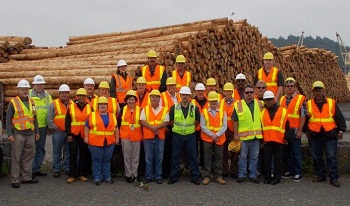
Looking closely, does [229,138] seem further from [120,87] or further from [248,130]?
[120,87]

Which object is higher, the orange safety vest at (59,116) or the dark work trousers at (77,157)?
the orange safety vest at (59,116)

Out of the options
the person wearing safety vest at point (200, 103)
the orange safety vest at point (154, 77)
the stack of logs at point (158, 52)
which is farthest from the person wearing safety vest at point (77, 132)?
the stack of logs at point (158, 52)

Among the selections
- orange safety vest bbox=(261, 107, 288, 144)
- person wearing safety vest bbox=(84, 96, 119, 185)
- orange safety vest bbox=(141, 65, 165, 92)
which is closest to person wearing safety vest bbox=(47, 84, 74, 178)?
person wearing safety vest bbox=(84, 96, 119, 185)

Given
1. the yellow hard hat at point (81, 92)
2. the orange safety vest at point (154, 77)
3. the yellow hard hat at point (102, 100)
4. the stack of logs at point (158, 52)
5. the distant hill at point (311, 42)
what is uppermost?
the distant hill at point (311, 42)

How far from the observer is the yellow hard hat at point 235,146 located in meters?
8.08

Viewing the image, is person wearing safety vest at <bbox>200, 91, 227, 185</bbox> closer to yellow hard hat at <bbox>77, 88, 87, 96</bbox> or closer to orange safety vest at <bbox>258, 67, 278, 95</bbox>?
orange safety vest at <bbox>258, 67, 278, 95</bbox>

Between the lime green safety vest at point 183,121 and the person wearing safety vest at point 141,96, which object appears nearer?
the lime green safety vest at point 183,121

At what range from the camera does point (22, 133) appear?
7.72 metres

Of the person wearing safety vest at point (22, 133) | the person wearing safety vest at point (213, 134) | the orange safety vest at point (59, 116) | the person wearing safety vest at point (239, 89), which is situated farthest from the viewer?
the person wearing safety vest at point (239, 89)

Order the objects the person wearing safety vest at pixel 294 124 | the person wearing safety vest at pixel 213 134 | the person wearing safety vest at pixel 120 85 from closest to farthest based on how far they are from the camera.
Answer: the person wearing safety vest at pixel 213 134 < the person wearing safety vest at pixel 294 124 < the person wearing safety vest at pixel 120 85

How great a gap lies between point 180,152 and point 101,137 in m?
1.63

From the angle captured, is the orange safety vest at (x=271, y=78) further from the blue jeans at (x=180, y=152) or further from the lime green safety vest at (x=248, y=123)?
the blue jeans at (x=180, y=152)

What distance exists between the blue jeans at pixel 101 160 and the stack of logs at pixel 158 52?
3174mm

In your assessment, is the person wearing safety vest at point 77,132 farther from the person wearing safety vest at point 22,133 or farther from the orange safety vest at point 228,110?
the orange safety vest at point 228,110
